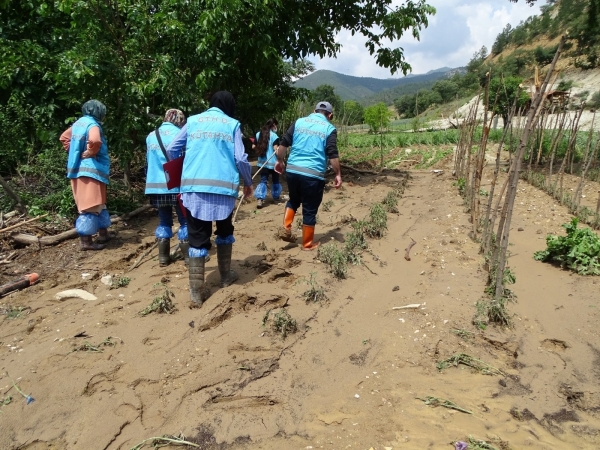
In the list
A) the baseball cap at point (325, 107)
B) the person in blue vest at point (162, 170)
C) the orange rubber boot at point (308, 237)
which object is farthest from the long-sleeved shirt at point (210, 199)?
the baseball cap at point (325, 107)

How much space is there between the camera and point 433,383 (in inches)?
96.9

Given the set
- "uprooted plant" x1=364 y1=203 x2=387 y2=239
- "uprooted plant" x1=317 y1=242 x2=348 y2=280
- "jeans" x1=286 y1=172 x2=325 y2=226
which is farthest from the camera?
"uprooted plant" x1=364 y1=203 x2=387 y2=239

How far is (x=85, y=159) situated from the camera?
4.66 meters

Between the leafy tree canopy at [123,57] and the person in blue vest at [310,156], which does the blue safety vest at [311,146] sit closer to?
the person in blue vest at [310,156]

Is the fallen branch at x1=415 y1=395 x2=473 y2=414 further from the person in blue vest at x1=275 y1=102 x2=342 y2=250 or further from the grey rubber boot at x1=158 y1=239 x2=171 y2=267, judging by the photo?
the grey rubber boot at x1=158 y1=239 x2=171 y2=267

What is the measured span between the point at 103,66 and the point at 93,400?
457cm

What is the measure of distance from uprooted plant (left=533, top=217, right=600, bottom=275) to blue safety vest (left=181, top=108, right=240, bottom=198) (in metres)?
3.35

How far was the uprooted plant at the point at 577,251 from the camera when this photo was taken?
13.0 ft

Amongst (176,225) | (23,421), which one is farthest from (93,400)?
(176,225)

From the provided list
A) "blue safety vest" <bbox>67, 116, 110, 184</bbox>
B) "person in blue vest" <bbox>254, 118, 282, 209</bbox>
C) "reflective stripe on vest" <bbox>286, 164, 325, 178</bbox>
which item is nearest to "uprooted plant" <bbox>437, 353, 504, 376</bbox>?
"reflective stripe on vest" <bbox>286, 164, 325, 178</bbox>

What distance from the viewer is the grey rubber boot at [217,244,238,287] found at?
11.9 feet

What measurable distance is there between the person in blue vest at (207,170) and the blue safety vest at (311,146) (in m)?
1.07

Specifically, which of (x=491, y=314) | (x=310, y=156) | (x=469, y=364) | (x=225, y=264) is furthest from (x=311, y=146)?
(x=469, y=364)

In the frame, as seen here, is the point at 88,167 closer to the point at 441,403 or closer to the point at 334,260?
the point at 334,260
